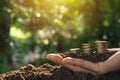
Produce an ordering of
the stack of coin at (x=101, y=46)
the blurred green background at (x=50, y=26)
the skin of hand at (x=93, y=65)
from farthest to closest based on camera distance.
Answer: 1. the blurred green background at (x=50, y=26)
2. the stack of coin at (x=101, y=46)
3. the skin of hand at (x=93, y=65)

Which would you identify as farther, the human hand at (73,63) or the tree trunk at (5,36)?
the tree trunk at (5,36)

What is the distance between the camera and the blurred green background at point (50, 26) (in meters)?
6.17

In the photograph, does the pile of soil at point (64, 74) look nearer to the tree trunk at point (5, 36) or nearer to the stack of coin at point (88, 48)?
the stack of coin at point (88, 48)

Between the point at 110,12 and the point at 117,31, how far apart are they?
65 centimetres

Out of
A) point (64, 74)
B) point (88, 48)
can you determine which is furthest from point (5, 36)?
point (64, 74)

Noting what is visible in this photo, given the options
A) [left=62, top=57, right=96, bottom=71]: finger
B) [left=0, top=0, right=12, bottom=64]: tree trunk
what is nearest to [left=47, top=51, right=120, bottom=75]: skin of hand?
[left=62, top=57, right=96, bottom=71]: finger

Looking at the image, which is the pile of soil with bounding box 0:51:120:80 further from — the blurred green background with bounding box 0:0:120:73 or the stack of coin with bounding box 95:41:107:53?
the blurred green background with bounding box 0:0:120:73

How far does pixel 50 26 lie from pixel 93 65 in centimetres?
387

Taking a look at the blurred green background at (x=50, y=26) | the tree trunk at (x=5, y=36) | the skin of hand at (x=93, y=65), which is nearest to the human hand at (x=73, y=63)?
the skin of hand at (x=93, y=65)

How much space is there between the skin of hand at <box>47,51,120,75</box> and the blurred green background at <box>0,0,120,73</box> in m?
3.05

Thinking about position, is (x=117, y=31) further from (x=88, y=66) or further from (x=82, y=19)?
(x=88, y=66)

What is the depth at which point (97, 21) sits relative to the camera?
29.5ft

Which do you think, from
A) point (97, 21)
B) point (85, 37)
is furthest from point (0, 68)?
point (97, 21)

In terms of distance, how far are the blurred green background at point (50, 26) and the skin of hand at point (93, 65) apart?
305 centimetres
